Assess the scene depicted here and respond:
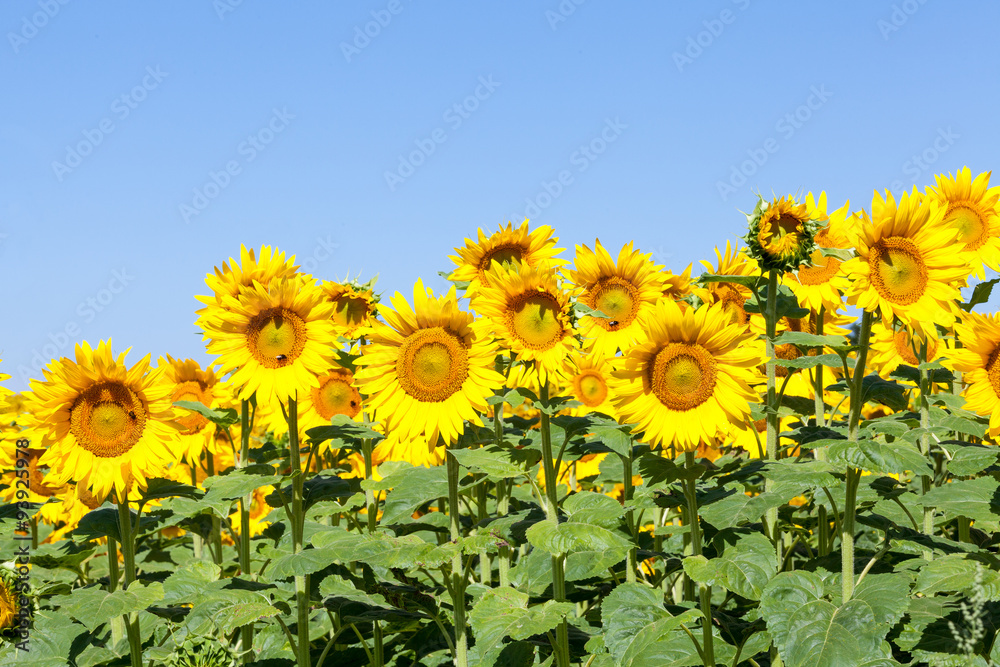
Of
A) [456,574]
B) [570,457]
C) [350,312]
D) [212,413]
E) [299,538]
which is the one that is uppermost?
[350,312]

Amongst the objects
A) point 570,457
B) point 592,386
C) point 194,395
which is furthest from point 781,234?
point 194,395

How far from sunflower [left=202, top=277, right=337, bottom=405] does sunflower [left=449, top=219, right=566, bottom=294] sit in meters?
0.95

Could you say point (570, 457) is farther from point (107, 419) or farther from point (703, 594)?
point (107, 419)

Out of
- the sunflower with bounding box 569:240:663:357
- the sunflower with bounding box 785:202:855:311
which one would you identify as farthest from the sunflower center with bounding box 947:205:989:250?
the sunflower with bounding box 569:240:663:357

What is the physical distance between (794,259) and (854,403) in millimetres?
713

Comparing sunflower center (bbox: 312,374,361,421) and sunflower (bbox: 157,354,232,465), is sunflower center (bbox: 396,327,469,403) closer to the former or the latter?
sunflower center (bbox: 312,374,361,421)

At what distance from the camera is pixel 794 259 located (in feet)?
13.1

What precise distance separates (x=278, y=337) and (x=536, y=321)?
1.28m

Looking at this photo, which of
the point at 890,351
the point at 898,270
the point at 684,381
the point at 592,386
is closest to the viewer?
the point at 898,270

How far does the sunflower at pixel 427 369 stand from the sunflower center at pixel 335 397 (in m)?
1.60

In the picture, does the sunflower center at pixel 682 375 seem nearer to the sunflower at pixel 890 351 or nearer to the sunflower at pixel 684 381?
the sunflower at pixel 684 381

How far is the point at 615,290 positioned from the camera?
4723mm

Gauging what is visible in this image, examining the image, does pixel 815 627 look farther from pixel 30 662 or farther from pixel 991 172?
pixel 30 662

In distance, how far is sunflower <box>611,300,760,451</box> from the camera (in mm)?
3842
